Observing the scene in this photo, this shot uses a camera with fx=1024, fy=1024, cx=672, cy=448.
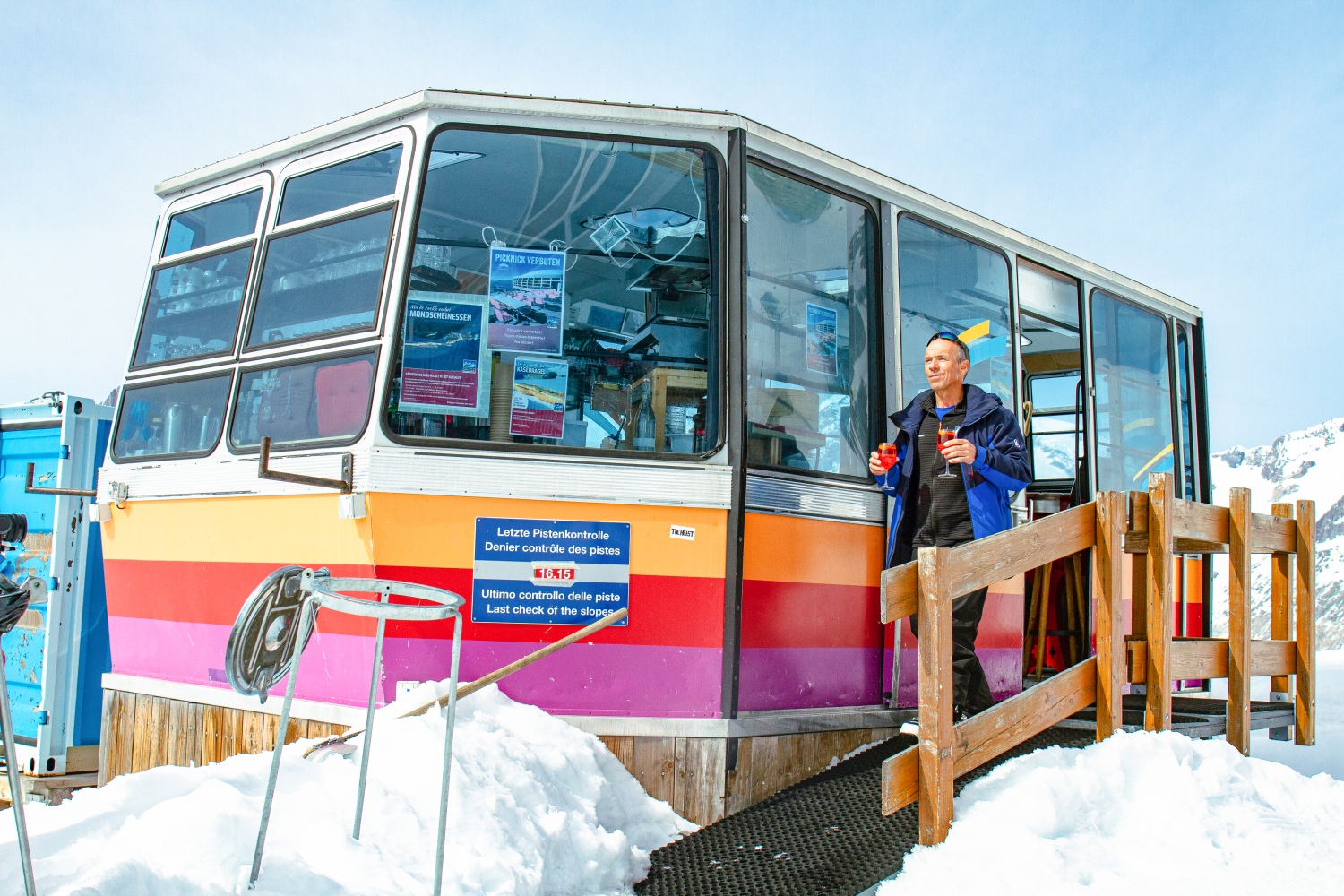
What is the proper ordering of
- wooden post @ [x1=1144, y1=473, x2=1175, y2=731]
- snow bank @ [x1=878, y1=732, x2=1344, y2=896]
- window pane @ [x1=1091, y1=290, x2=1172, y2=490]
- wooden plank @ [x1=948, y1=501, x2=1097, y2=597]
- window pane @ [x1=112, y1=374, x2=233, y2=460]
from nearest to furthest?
1. snow bank @ [x1=878, y1=732, x2=1344, y2=896]
2. wooden plank @ [x1=948, y1=501, x2=1097, y2=597]
3. wooden post @ [x1=1144, y1=473, x2=1175, y2=731]
4. window pane @ [x1=112, y1=374, x2=233, y2=460]
5. window pane @ [x1=1091, y1=290, x2=1172, y2=490]

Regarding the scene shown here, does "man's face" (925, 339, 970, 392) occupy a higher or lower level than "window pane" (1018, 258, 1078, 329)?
lower

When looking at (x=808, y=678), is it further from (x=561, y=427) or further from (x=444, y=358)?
(x=444, y=358)

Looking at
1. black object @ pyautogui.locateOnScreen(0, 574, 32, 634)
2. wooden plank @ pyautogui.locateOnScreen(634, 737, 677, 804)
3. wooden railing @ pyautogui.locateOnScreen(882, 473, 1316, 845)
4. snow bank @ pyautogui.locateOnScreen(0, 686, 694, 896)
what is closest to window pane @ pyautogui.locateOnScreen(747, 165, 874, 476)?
wooden railing @ pyautogui.locateOnScreen(882, 473, 1316, 845)

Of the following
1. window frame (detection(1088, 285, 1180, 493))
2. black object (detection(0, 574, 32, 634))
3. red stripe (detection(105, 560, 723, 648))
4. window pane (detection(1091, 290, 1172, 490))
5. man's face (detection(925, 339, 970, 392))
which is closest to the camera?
black object (detection(0, 574, 32, 634))

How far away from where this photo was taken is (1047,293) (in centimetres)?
610

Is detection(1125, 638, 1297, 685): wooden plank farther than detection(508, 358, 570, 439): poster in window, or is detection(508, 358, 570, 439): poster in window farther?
detection(1125, 638, 1297, 685): wooden plank

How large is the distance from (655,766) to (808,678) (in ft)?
2.64

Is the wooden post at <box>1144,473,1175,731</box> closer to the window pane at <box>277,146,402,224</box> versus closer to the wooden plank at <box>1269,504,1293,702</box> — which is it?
the wooden plank at <box>1269,504,1293,702</box>

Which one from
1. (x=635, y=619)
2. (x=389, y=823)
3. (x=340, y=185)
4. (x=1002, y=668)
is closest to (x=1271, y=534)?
(x=1002, y=668)

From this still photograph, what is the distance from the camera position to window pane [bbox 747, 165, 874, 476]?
4469mm

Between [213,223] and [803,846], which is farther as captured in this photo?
[213,223]

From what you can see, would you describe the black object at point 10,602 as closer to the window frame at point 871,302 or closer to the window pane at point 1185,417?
the window frame at point 871,302

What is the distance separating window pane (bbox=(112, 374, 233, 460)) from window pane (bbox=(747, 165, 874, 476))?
2489mm

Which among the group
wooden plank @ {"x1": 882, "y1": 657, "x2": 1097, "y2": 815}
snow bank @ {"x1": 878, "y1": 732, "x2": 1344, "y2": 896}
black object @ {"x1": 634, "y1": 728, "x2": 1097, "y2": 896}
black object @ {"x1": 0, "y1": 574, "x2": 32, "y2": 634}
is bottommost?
black object @ {"x1": 634, "y1": 728, "x2": 1097, "y2": 896}
